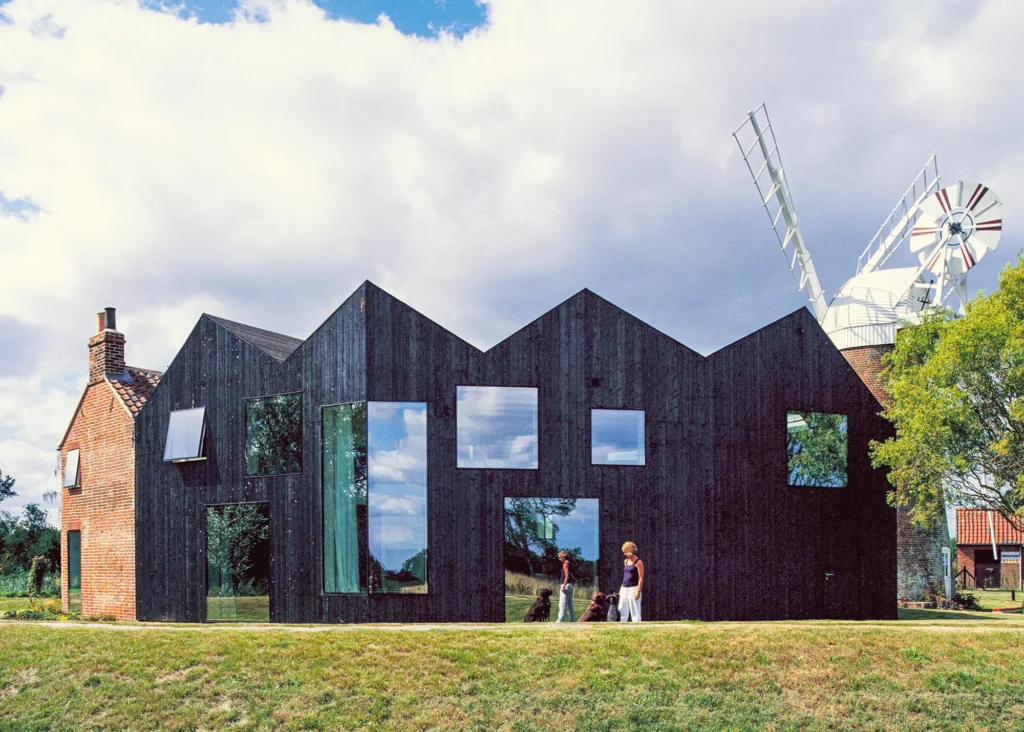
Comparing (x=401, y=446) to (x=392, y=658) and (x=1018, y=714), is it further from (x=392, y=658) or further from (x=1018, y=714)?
(x=1018, y=714)

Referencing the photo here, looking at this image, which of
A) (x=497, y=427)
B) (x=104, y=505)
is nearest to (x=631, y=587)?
(x=497, y=427)

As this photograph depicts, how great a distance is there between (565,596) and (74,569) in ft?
58.2

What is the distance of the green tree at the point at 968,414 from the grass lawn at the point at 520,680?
11012mm

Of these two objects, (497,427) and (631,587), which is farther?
(497,427)

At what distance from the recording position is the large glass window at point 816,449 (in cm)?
2616

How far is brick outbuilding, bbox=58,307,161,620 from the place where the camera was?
29.2 metres

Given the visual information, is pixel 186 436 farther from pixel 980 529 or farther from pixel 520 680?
pixel 980 529

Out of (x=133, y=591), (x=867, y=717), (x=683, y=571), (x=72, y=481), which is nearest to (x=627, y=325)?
(x=683, y=571)

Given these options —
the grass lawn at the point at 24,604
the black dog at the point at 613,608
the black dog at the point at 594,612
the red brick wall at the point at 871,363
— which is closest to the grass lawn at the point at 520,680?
the black dog at the point at 594,612

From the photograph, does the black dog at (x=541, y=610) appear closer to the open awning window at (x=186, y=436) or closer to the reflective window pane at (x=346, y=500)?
the reflective window pane at (x=346, y=500)

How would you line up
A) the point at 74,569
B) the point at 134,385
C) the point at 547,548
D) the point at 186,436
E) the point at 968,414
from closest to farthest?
the point at 547,548, the point at 186,436, the point at 968,414, the point at 74,569, the point at 134,385

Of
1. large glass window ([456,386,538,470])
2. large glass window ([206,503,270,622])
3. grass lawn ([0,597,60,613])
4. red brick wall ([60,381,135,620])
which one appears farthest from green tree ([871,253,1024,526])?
grass lawn ([0,597,60,613])

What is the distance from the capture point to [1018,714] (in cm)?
1616

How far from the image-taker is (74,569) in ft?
106
